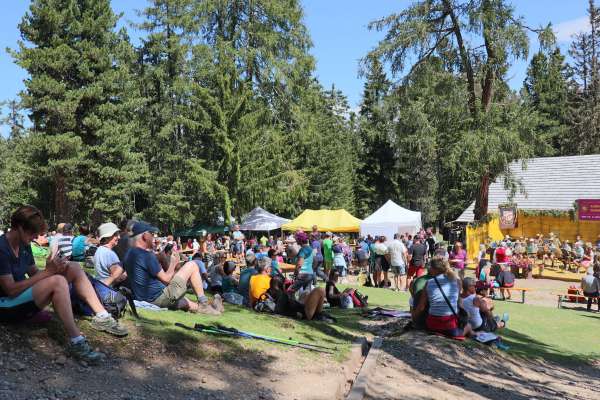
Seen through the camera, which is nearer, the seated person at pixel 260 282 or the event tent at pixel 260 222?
the seated person at pixel 260 282

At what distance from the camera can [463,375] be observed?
680cm

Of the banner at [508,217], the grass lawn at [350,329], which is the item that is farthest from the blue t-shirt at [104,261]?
the banner at [508,217]

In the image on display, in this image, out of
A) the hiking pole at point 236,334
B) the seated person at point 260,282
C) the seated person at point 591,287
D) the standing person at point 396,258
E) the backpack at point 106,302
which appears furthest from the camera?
the standing person at point 396,258

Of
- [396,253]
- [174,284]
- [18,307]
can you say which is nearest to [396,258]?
[396,253]

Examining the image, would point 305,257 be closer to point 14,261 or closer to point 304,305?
point 304,305

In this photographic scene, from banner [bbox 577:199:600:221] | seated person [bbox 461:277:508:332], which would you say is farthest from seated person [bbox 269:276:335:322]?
banner [bbox 577:199:600:221]

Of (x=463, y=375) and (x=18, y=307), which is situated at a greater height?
(x=18, y=307)

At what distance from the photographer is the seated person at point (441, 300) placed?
25.7ft

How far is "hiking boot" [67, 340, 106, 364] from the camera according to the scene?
4.88 m

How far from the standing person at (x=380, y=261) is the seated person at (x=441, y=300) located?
8.29 meters

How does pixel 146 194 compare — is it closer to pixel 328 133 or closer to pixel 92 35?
pixel 92 35

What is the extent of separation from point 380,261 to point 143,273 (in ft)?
34.4

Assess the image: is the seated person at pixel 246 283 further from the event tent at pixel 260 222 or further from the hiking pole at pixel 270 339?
the event tent at pixel 260 222

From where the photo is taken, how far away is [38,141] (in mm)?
26906
